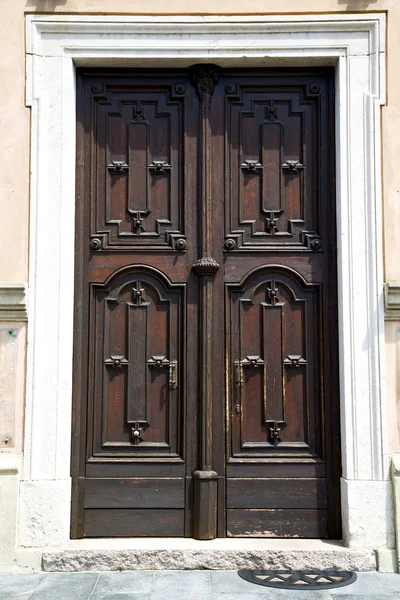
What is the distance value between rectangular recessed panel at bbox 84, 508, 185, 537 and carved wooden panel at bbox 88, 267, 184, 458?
41 cm

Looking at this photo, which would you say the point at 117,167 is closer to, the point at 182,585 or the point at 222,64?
the point at 222,64

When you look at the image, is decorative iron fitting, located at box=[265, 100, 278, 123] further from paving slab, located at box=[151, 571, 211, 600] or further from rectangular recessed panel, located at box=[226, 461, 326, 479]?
paving slab, located at box=[151, 571, 211, 600]

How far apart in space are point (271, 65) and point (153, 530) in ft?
11.7

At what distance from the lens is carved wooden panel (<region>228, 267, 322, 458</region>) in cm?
523

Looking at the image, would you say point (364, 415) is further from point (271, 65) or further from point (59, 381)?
point (271, 65)

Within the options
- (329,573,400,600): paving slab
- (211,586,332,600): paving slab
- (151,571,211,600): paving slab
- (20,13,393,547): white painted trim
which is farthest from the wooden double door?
(211,586,332,600): paving slab

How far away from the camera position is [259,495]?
517 cm

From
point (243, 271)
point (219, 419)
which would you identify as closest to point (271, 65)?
point (243, 271)

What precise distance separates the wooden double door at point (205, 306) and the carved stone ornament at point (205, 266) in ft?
0.04

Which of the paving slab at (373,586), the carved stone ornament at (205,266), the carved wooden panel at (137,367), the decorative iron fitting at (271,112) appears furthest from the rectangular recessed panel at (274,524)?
the decorative iron fitting at (271,112)

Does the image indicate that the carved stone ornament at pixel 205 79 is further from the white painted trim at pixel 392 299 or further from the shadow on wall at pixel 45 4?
the white painted trim at pixel 392 299

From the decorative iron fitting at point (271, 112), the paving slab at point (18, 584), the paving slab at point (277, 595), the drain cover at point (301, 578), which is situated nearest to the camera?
the paving slab at point (277, 595)

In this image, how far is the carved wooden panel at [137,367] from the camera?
521cm

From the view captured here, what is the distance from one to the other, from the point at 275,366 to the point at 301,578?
147 cm
